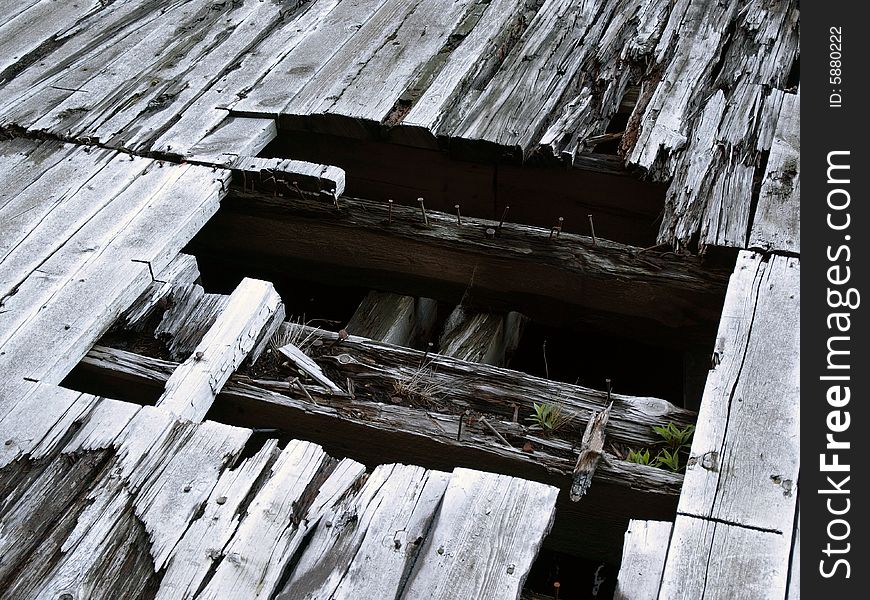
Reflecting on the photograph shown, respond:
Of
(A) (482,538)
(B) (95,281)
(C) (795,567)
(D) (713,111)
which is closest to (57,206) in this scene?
(B) (95,281)

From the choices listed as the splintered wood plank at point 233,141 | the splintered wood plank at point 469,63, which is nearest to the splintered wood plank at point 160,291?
the splintered wood plank at point 233,141

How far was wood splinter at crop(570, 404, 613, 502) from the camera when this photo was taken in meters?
2.28

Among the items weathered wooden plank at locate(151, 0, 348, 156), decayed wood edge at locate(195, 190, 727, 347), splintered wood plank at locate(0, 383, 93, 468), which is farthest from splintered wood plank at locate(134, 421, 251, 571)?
weathered wooden plank at locate(151, 0, 348, 156)

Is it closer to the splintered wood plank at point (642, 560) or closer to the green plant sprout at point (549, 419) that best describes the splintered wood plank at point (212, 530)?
the green plant sprout at point (549, 419)

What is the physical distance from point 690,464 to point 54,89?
294 cm

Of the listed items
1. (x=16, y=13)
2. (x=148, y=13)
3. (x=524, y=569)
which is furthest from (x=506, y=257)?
(x=16, y=13)

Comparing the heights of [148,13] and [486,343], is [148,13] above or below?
above

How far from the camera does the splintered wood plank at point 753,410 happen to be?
2092 millimetres

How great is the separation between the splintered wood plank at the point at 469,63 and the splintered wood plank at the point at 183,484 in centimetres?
152

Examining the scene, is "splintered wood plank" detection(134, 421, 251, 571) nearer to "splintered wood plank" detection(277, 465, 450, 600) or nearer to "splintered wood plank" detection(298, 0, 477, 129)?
"splintered wood plank" detection(277, 465, 450, 600)

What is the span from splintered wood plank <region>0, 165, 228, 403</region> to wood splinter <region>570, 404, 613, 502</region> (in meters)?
1.35

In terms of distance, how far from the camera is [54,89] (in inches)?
152

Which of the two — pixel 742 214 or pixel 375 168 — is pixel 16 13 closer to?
pixel 375 168

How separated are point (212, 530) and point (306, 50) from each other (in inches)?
99.8
